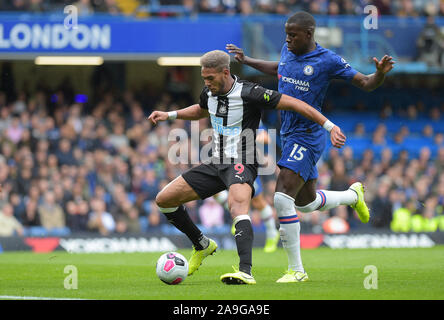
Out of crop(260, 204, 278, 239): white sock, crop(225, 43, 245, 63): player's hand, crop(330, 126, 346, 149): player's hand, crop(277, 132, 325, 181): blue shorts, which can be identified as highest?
crop(225, 43, 245, 63): player's hand

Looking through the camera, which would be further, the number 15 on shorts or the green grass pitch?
the number 15 on shorts

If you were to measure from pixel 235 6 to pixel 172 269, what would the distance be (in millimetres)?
15273

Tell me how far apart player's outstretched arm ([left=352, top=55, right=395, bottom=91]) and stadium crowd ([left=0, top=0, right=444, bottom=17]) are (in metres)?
13.9

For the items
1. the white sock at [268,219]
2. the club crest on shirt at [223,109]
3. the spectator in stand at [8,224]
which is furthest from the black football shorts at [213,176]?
the spectator in stand at [8,224]

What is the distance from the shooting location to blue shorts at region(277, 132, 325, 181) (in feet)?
28.9

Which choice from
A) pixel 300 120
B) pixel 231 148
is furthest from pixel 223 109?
pixel 300 120

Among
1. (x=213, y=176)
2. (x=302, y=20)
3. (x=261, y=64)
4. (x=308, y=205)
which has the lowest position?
(x=308, y=205)

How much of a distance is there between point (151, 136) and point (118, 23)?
3.13m

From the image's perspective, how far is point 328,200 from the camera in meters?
9.70

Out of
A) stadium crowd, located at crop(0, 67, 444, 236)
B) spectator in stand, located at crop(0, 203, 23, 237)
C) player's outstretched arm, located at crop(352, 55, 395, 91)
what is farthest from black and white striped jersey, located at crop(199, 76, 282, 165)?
spectator in stand, located at crop(0, 203, 23, 237)

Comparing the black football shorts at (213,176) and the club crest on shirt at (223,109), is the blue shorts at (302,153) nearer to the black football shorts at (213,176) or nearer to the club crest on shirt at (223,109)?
the black football shorts at (213,176)

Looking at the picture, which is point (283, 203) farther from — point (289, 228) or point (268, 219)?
point (268, 219)

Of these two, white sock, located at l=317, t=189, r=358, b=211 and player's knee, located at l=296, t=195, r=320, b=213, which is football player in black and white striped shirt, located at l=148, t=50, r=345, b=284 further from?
white sock, located at l=317, t=189, r=358, b=211

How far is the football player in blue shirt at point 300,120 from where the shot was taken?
8758 millimetres
